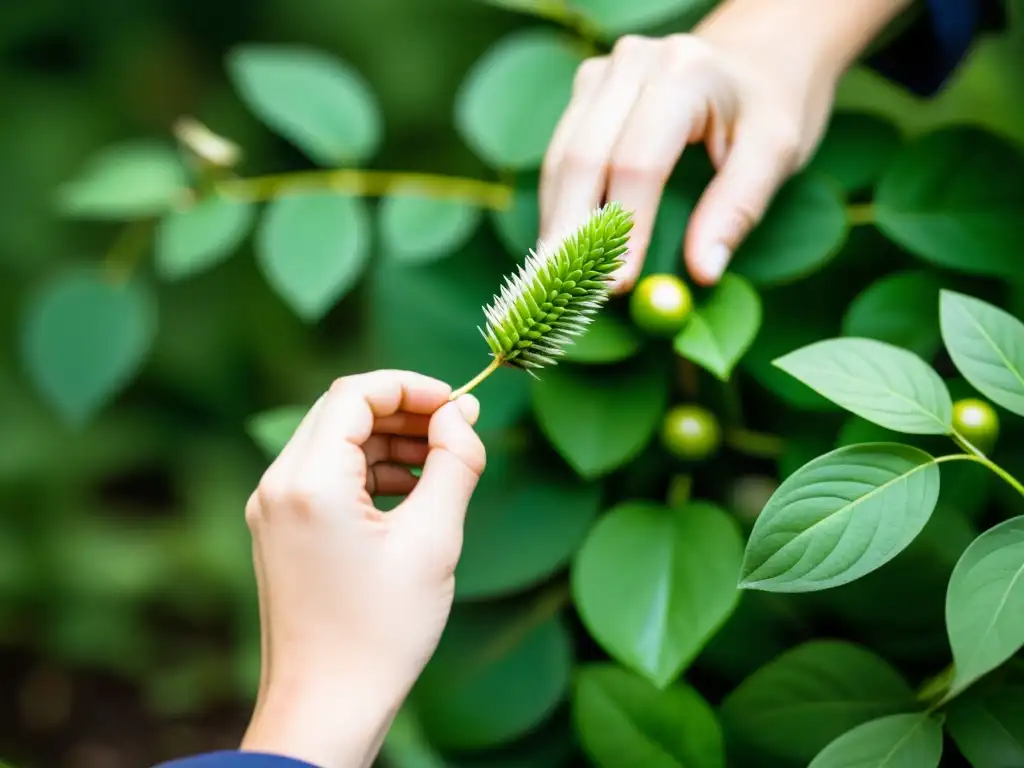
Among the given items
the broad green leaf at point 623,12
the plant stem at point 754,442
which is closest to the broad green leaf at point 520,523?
the plant stem at point 754,442

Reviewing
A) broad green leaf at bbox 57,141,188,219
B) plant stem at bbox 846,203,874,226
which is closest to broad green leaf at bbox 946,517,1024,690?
plant stem at bbox 846,203,874,226

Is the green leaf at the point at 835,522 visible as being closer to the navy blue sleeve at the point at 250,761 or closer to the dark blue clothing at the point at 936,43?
the navy blue sleeve at the point at 250,761

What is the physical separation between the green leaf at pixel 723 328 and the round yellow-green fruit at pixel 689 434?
6 centimetres

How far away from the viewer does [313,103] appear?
71cm

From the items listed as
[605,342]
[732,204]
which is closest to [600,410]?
[605,342]

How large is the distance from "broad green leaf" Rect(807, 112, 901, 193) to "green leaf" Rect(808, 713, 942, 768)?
34cm

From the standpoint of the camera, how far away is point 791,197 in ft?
1.85

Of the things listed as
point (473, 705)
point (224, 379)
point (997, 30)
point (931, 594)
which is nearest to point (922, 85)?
point (997, 30)

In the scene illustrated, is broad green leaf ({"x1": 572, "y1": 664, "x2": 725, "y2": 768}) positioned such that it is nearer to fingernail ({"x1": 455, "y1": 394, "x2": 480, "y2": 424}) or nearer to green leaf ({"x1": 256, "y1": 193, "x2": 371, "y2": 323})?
fingernail ({"x1": 455, "y1": 394, "x2": 480, "y2": 424})

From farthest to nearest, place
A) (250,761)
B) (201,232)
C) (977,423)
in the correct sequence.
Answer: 1. (201,232)
2. (977,423)
3. (250,761)

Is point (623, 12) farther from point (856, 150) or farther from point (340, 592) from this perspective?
point (340, 592)

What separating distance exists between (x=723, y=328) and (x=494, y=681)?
262 mm

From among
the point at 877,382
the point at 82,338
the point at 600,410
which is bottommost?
the point at 82,338

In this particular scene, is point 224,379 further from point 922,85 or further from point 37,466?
point 922,85
